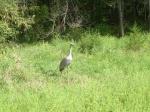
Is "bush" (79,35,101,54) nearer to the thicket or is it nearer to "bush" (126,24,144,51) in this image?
"bush" (126,24,144,51)

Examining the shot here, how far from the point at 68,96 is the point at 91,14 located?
14.6m

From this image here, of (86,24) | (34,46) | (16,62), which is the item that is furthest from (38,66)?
(86,24)

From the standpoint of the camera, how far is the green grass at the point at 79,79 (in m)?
7.54

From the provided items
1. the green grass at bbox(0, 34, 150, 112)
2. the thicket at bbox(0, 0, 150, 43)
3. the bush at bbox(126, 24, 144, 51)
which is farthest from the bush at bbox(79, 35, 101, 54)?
the thicket at bbox(0, 0, 150, 43)

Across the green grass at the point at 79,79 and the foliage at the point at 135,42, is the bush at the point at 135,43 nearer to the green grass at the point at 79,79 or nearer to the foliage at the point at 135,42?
the foliage at the point at 135,42

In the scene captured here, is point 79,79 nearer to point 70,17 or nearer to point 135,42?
point 135,42

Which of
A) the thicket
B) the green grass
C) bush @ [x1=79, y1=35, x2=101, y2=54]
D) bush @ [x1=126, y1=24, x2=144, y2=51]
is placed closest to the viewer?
the green grass

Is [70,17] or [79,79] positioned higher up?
[79,79]

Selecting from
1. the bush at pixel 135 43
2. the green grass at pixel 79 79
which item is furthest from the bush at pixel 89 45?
the bush at pixel 135 43

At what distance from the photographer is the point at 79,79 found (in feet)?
35.8

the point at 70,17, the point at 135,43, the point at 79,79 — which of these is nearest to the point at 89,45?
the point at 135,43

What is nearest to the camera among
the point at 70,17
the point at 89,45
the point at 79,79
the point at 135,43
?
the point at 79,79

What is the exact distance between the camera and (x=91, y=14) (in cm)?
2241

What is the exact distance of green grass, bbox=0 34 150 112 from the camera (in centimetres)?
754
